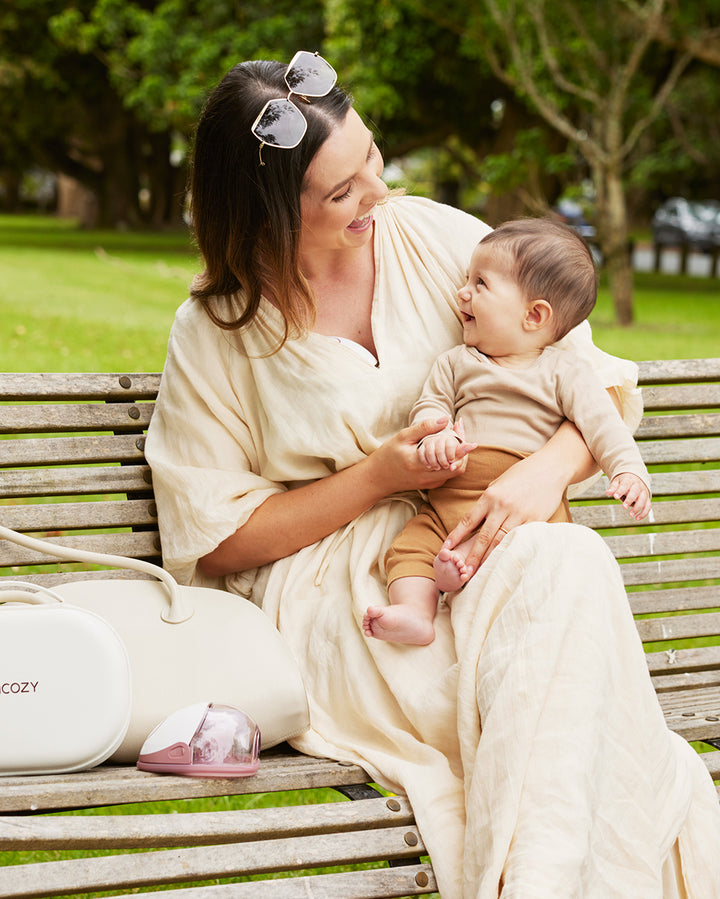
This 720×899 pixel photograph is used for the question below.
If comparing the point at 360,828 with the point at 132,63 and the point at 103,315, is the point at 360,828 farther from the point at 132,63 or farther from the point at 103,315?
the point at 132,63

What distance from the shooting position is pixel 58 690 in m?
2.25

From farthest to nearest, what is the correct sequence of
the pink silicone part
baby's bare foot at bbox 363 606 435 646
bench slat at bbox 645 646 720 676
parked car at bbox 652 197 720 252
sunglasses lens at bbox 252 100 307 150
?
parked car at bbox 652 197 720 252, bench slat at bbox 645 646 720 676, sunglasses lens at bbox 252 100 307 150, baby's bare foot at bbox 363 606 435 646, the pink silicone part

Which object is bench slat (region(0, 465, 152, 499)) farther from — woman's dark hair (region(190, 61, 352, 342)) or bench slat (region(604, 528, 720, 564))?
bench slat (region(604, 528, 720, 564))

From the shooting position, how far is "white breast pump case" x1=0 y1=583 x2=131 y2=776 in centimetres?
224

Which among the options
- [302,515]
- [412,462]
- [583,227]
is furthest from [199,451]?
[583,227]

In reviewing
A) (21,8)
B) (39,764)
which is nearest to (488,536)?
(39,764)

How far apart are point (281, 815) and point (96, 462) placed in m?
1.15

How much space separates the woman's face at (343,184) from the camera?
8.48 ft

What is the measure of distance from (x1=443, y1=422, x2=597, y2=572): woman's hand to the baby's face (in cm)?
25

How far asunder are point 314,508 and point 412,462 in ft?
0.96

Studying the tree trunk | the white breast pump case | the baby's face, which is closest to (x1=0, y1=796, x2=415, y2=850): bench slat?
the white breast pump case

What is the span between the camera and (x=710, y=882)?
2186 millimetres

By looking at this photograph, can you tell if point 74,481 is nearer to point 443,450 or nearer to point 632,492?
point 443,450

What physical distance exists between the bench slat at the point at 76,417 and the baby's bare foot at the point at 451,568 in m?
0.98
